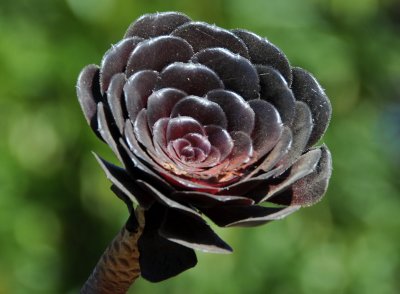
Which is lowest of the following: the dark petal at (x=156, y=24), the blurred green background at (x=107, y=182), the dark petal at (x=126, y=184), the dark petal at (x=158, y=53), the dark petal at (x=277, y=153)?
the blurred green background at (x=107, y=182)

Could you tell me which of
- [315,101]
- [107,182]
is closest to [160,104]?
[315,101]

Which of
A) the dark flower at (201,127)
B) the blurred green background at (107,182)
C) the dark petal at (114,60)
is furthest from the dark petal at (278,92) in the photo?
the blurred green background at (107,182)

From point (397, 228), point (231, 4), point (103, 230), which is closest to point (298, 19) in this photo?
point (231, 4)

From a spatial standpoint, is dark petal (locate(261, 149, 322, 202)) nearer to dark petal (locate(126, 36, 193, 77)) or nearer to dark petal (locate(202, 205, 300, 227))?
dark petal (locate(202, 205, 300, 227))

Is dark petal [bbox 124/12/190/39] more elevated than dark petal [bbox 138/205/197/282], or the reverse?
dark petal [bbox 124/12/190/39]

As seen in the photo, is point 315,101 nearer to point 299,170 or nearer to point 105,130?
point 299,170

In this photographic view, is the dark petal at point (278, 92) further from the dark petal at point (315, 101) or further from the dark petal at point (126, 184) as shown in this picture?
the dark petal at point (126, 184)

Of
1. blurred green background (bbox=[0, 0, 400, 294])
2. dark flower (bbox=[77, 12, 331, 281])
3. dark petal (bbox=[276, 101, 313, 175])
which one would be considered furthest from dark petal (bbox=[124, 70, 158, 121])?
blurred green background (bbox=[0, 0, 400, 294])
